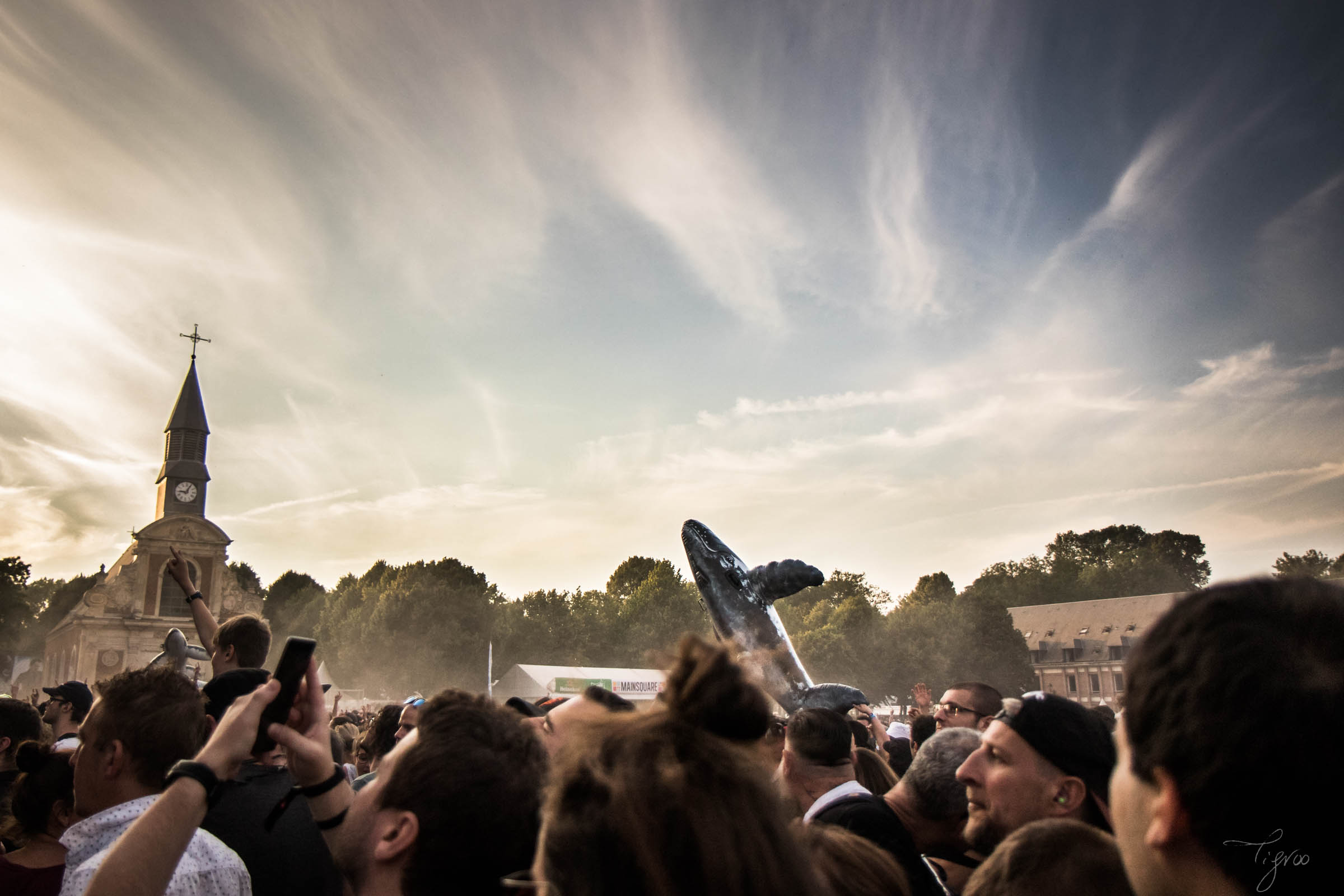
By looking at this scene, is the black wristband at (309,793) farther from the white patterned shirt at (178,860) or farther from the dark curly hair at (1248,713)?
the dark curly hair at (1248,713)

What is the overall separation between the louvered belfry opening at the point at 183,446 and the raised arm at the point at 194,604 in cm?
6592

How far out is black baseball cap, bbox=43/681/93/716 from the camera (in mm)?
6434

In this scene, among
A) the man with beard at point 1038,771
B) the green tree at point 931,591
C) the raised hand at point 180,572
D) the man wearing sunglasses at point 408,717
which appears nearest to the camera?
the man with beard at point 1038,771

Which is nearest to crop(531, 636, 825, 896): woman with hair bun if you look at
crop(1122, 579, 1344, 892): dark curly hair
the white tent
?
crop(1122, 579, 1344, 892): dark curly hair

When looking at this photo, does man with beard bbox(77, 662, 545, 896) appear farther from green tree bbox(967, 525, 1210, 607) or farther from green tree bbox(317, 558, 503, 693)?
green tree bbox(967, 525, 1210, 607)

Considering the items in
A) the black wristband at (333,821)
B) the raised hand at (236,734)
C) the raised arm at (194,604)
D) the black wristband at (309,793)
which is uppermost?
the raised arm at (194,604)

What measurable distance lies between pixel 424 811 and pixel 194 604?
533 centimetres

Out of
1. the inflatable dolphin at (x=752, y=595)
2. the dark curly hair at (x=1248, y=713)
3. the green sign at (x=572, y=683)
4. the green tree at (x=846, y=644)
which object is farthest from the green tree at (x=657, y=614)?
the dark curly hair at (x=1248, y=713)

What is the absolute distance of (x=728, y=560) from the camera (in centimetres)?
848

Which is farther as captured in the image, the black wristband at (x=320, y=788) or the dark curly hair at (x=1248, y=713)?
the black wristband at (x=320, y=788)

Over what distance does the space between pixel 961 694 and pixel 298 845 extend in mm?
5435

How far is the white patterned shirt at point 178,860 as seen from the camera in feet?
9.00

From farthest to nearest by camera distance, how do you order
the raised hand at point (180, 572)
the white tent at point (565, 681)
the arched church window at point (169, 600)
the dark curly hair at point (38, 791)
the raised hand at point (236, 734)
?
the arched church window at point (169, 600) < the white tent at point (565, 681) < the raised hand at point (180, 572) < the dark curly hair at point (38, 791) < the raised hand at point (236, 734)

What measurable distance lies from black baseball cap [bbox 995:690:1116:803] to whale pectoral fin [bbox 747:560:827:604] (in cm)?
503
